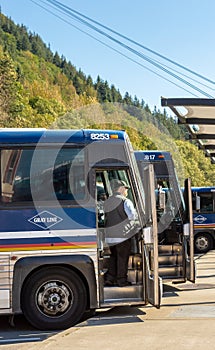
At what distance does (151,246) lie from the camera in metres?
8.98

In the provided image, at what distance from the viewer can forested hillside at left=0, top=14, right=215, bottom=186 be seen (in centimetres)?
1584

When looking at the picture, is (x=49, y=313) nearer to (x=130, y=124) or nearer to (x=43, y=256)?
(x=43, y=256)

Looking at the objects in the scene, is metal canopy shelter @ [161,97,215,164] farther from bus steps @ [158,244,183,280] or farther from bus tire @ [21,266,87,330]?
bus tire @ [21,266,87,330]

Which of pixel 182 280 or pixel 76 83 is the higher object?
pixel 76 83

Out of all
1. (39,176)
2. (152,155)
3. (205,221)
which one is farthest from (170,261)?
(205,221)

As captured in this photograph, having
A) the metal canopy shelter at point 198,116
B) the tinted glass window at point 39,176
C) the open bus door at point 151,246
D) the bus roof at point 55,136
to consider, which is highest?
the metal canopy shelter at point 198,116

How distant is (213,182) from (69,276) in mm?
67870

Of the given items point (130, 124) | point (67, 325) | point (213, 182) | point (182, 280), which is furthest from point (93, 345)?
point (213, 182)

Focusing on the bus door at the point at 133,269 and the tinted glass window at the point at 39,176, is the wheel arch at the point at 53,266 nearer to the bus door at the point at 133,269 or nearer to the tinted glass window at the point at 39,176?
the bus door at the point at 133,269

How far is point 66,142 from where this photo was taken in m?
9.07

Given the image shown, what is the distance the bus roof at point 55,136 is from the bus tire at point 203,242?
14621 mm

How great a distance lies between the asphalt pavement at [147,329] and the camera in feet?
25.2

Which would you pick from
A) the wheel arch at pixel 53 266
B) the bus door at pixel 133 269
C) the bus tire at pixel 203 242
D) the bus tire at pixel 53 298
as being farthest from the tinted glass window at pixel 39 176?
the bus tire at pixel 203 242

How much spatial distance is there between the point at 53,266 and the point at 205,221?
15369 millimetres
